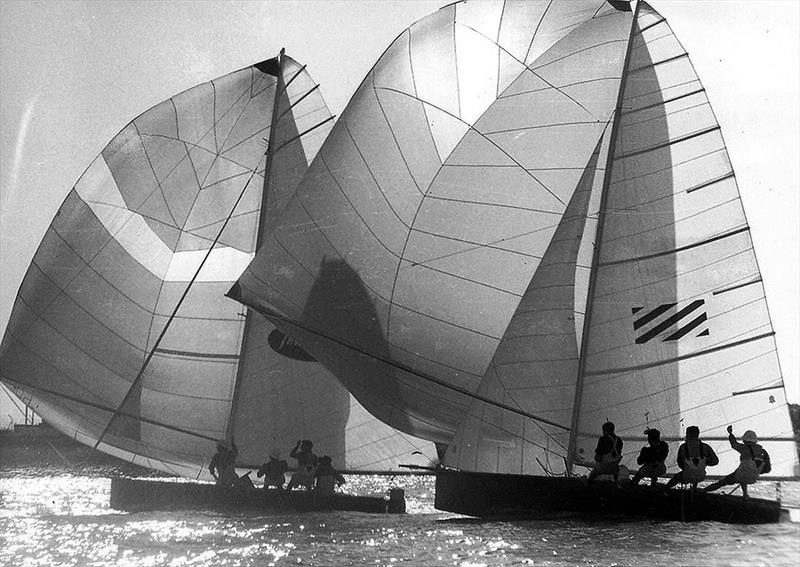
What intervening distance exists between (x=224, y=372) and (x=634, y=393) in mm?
9526

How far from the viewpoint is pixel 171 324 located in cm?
2192

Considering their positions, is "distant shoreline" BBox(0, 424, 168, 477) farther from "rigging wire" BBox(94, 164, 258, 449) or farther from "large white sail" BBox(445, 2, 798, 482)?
"large white sail" BBox(445, 2, 798, 482)

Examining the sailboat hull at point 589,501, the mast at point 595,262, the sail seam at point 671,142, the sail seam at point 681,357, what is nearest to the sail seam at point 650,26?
the mast at point 595,262

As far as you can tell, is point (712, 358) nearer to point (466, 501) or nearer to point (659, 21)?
point (466, 501)

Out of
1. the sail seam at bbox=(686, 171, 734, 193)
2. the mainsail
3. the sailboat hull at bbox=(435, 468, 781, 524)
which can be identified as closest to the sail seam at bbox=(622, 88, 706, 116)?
the sail seam at bbox=(686, 171, 734, 193)

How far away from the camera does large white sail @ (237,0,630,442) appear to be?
1678 centimetres

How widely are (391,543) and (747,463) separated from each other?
5.55 metres

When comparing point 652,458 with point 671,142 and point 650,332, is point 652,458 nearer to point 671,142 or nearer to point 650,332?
point 650,332

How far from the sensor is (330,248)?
17.1 meters

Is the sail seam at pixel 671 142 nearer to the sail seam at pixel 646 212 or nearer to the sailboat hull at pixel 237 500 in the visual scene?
the sail seam at pixel 646 212

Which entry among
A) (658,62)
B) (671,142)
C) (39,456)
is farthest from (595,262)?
(39,456)

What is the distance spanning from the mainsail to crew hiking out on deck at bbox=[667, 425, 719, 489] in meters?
7.74

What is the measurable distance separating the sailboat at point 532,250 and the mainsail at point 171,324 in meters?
4.54

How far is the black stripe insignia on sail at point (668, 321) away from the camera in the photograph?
16703 millimetres
